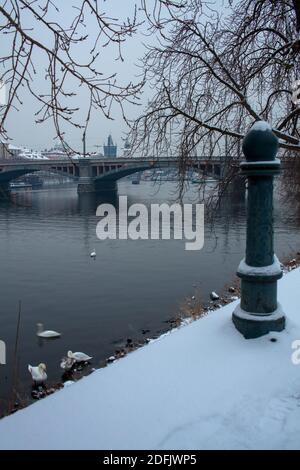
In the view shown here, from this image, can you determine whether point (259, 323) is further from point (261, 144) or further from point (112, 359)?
point (112, 359)

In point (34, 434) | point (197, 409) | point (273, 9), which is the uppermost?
point (273, 9)

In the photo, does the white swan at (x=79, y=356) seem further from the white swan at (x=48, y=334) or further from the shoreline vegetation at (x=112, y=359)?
the white swan at (x=48, y=334)

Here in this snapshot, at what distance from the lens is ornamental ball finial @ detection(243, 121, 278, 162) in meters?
3.09

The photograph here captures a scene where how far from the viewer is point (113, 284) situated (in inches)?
615

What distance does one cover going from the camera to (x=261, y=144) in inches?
122

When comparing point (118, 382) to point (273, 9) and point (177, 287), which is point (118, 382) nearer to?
point (273, 9)

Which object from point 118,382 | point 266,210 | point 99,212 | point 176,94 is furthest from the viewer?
point 99,212

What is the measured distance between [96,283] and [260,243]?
13.0 meters

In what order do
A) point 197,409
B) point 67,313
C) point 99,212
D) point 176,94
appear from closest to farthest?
point 197,409 → point 176,94 → point 67,313 → point 99,212

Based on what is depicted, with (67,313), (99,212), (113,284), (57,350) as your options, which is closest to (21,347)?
(57,350)

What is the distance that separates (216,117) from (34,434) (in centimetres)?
655

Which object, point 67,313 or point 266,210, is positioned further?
point 67,313

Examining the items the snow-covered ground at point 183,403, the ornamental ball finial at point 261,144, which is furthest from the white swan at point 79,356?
the ornamental ball finial at point 261,144

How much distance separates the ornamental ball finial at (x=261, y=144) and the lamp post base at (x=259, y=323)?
1.13 metres
